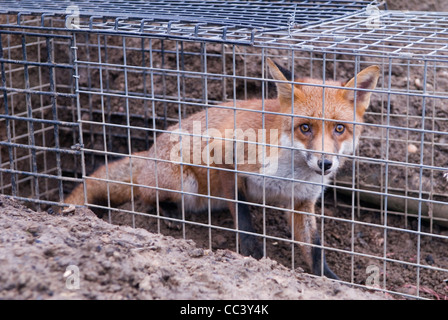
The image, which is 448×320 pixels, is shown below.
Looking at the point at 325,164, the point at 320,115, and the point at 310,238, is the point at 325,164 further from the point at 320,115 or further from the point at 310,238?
the point at 310,238

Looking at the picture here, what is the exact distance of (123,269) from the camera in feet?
8.05

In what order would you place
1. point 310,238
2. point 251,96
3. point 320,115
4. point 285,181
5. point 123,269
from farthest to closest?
1. point 251,96
2. point 310,238
3. point 285,181
4. point 320,115
5. point 123,269

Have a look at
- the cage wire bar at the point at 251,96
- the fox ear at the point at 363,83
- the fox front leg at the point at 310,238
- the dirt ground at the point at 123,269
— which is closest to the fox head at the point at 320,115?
the fox ear at the point at 363,83

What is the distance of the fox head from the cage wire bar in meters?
0.14

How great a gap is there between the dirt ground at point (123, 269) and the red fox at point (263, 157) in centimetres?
44

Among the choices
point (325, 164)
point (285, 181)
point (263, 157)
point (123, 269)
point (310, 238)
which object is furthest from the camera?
point (310, 238)

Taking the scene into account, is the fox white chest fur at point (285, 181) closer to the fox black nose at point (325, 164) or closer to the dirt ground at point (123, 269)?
the fox black nose at point (325, 164)

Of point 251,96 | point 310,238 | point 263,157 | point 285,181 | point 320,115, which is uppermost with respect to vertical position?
point 320,115

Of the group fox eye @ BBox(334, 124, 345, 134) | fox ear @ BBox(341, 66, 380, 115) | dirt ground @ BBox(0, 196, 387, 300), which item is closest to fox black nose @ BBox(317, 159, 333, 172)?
fox eye @ BBox(334, 124, 345, 134)

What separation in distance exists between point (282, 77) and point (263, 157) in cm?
55

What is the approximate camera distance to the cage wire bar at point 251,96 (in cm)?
344

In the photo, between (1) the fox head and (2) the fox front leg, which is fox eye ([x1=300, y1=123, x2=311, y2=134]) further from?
(2) the fox front leg

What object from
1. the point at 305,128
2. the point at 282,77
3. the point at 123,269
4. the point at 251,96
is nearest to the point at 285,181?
the point at 305,128

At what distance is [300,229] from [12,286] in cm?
234
